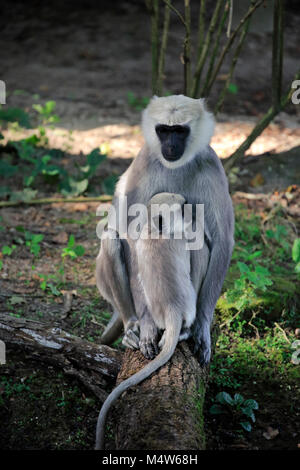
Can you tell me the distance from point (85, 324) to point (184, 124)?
170cm

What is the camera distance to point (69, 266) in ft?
16.6

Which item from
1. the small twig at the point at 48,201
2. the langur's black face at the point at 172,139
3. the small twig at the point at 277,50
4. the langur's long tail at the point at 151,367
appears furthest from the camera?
the small twig at the point at 48,201

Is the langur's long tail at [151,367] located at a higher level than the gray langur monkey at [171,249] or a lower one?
lower

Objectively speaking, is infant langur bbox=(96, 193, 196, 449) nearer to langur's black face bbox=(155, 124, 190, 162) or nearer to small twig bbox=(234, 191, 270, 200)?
langur's black face bbox=(155, 124, 190, 162)

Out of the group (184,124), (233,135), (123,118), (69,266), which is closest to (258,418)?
(184,124)

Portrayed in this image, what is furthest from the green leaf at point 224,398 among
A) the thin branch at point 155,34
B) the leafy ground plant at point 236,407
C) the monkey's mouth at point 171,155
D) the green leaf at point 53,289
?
the thin branch at point 155,34

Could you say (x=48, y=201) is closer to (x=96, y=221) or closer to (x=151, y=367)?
(x=96, y=221)

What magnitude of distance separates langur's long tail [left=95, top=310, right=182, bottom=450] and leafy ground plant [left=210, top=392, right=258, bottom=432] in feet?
2.08

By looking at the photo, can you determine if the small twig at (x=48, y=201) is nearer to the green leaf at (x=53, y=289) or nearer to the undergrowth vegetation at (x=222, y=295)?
the undergrowth vegetation at (x=222, y=295)

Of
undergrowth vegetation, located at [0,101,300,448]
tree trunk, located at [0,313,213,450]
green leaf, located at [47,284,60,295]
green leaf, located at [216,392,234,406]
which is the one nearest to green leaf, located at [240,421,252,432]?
undergrowth vegetation, located at [0,101,300,448]

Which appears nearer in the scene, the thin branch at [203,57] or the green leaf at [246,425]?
the green leaf at [246,425]

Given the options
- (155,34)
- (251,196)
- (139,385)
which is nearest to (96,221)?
(251,196)

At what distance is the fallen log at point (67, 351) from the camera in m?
3.60
